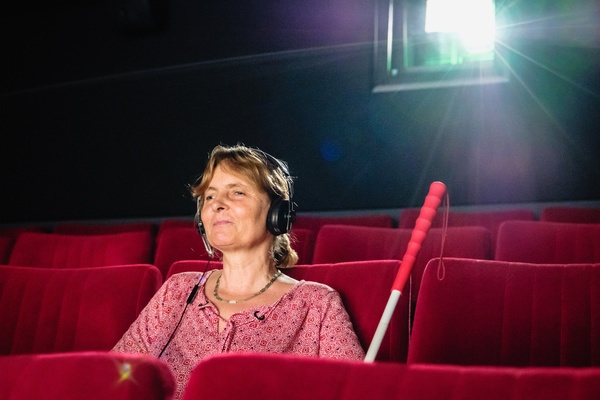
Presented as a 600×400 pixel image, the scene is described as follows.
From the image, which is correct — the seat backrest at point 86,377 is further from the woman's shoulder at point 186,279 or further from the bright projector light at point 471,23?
the bright projector light at point 471,23

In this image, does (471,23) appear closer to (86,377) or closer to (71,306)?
(71,306)

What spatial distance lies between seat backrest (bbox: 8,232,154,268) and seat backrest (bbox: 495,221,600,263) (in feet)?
1.88

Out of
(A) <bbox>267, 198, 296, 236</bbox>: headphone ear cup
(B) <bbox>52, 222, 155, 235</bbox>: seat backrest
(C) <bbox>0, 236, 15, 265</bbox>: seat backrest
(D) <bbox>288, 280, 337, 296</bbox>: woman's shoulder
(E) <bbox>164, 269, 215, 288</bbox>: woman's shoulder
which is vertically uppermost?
(A) <bbox>267, 198, 296, 236</bbox>: headphone ear cup

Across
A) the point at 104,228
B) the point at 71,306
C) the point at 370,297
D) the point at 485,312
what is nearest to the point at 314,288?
the point at 370,297

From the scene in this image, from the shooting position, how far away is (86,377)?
30 cm

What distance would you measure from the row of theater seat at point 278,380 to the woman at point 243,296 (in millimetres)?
388

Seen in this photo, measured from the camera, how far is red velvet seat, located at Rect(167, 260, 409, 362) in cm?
70

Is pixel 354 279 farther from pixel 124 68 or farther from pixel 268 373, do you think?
pixel 124 68

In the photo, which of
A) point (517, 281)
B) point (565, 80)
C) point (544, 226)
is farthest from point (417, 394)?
point (565, 80)

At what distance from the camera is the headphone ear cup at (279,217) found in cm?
78

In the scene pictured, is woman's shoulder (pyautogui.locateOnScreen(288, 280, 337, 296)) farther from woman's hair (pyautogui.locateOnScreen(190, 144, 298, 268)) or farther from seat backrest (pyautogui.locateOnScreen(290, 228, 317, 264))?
seat backrest (pyautogui.locateOnScreen(290, 228, 317, 264))

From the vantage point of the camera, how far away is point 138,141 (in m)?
2.02

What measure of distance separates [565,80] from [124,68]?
47.3 inches

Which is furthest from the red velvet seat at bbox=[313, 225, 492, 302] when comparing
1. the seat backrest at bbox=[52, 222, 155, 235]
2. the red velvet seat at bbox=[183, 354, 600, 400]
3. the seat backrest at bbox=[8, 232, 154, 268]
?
the red velvet seat at bbox=[183, 354, 600, 400]
